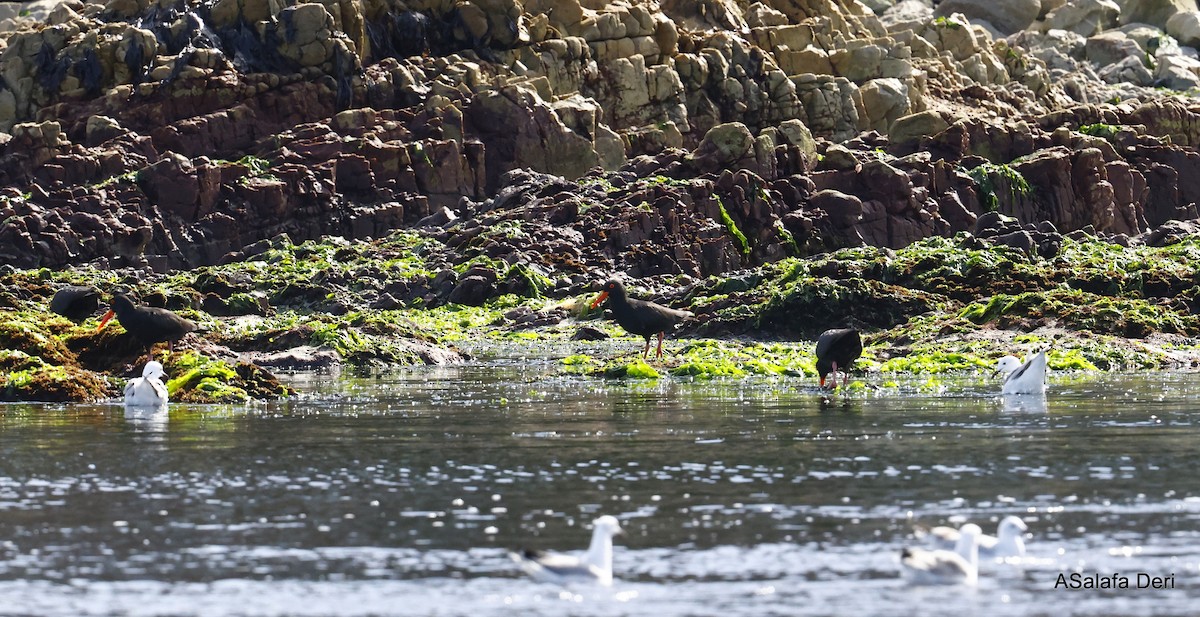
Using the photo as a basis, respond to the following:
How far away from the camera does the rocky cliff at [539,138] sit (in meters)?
62.2

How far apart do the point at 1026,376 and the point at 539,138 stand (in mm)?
50209

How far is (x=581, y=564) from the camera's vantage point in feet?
37.2

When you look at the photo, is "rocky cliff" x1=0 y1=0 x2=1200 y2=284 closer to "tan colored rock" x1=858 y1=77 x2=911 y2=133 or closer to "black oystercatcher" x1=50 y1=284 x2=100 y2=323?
"tan colored rock" x1=858 y1=77 x2=911 y2=133

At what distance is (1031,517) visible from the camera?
44.7ft

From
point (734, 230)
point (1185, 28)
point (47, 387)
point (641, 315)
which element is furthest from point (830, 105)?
point (47, 387)

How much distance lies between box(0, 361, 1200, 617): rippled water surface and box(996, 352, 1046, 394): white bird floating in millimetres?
688

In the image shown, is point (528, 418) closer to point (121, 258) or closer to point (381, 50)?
point (121, 258)

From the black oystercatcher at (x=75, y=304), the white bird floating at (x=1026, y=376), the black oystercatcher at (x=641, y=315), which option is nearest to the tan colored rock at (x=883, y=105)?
the black oystercatcher at (x=75, y=304)

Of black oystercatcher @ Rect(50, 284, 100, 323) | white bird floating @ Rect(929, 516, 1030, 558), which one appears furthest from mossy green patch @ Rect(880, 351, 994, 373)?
white bird floating @ Rect(929, 516, 1030, 558)

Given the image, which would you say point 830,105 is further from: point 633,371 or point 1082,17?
point 633,371

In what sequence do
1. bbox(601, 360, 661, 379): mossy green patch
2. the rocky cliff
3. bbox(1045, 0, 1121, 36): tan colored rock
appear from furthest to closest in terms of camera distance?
bbox(1045, 0, 1121, 36): tan colored rock → the rocky cliff → bbox(601, 360, 661, 379): mossy green patch

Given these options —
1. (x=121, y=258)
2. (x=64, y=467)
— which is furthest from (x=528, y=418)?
(x=121, y=258)

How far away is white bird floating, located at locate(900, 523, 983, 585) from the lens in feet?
36.6

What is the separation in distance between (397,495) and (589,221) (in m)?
45.5
